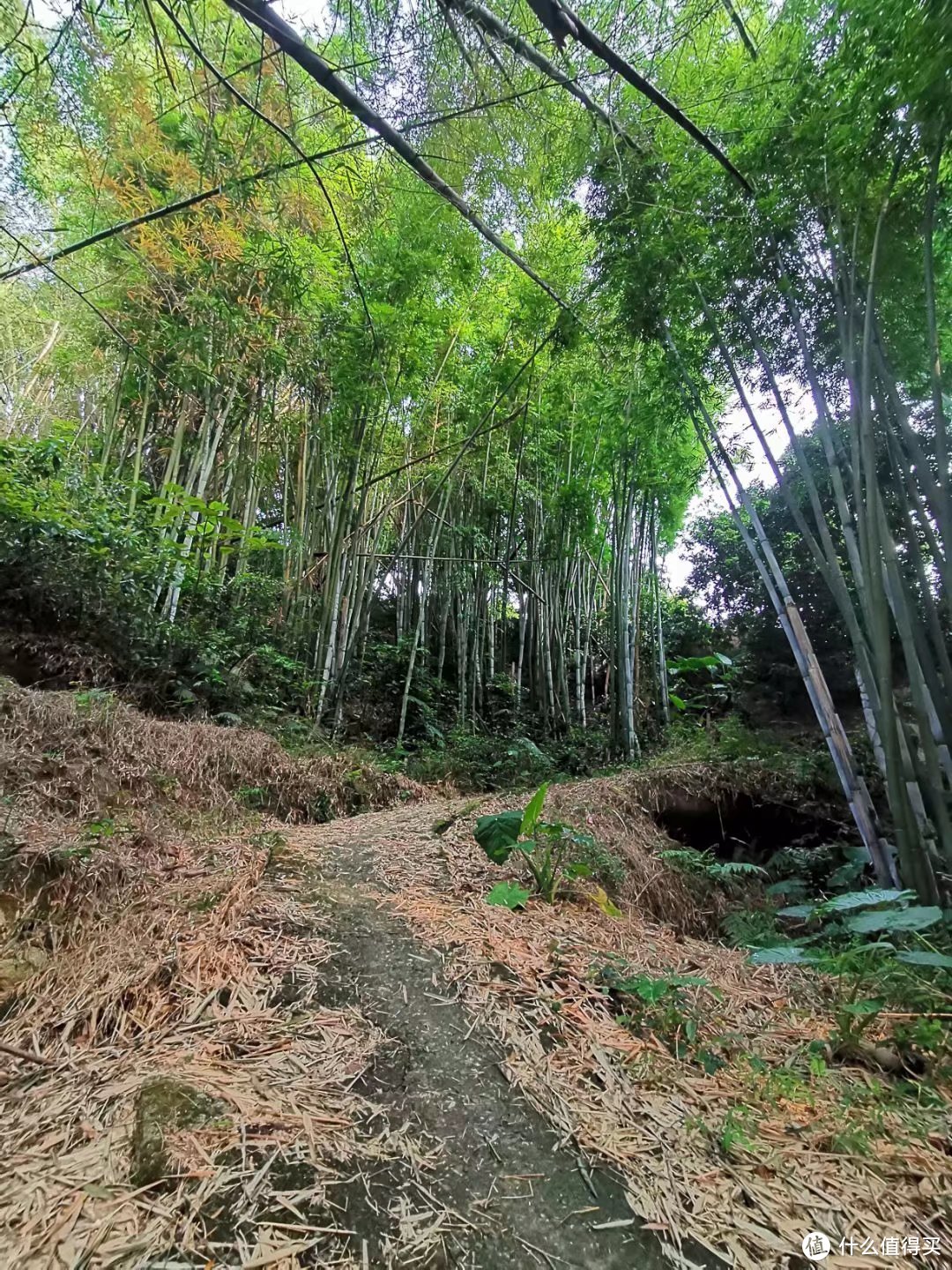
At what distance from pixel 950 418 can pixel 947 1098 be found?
201 inches

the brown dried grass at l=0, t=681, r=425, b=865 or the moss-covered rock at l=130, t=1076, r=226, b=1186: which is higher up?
the brown dried grass at l=0, t=681, r=425, b=865

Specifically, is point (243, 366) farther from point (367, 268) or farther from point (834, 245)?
point (834, 245)

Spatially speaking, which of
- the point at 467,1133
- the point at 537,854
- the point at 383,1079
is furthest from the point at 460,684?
the point at 467,1133

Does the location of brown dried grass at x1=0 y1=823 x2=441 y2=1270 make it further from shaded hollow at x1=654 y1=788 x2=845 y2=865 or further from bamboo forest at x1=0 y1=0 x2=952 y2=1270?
shaded hollow at x1=654 y1=788 x2=845 y2=865

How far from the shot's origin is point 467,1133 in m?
0.91

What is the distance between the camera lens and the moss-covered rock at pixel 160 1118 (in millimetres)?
763

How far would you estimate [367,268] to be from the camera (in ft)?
13.2

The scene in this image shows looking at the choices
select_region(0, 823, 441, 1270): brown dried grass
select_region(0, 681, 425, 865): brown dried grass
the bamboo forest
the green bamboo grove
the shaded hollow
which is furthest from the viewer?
the shaded hollow

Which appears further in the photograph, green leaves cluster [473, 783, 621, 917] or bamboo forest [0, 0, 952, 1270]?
green leaves cluster [473, 783, 621, 917]

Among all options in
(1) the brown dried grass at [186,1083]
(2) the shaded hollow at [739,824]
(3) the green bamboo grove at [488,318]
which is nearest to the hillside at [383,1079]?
(1) the brown dried grass at [186,1083]

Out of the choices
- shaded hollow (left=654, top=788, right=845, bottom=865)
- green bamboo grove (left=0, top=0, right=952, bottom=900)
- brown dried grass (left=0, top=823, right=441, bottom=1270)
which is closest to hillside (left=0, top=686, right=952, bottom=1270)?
brown dried grass (left=0, top=823, right=441, bottom=1270)

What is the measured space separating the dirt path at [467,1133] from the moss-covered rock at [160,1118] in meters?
0.27

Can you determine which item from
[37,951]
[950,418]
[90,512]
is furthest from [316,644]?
[950,418]

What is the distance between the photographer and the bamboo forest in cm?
86
